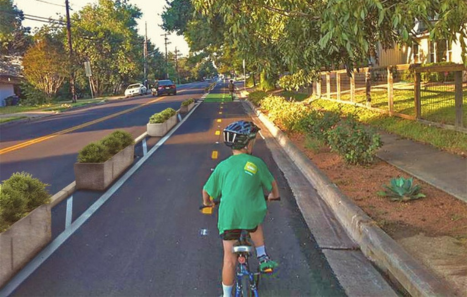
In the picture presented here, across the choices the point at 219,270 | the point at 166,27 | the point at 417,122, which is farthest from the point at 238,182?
the point at 166,27

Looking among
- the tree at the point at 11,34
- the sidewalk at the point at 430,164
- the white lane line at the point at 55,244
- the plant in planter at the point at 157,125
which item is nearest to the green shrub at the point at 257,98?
the plant in planter at the point at 157,125

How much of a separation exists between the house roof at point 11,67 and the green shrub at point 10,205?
43.8m

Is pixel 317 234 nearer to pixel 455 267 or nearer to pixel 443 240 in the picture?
pixel 443 240

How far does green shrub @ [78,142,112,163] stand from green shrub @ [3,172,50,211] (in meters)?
2.67

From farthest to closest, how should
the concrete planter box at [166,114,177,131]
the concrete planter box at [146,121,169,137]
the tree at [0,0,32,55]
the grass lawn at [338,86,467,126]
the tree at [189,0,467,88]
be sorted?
the tree at [0,0,32,55], the concrete planter box at [166,114,177,131], the concrete planter box at [146,121,169,137], the grass lawn at [338,86,467,126], the tree at [189,0,467,88]

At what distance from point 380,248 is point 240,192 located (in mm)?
2113

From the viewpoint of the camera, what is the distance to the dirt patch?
15.2 feet

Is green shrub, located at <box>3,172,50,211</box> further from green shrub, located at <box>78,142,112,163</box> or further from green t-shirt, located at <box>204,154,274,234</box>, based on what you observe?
green t-shirt, located at <box>204,154,274,234</box>

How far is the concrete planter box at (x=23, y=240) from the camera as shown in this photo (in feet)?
15.9

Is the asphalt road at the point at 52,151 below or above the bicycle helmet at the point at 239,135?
below

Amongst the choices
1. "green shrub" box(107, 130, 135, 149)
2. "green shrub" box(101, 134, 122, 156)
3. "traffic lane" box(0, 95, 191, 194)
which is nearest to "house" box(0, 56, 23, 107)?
"traffic lane" box(0, 95, 191, 194)

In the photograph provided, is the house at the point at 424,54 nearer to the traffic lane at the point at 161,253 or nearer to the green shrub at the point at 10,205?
the traffic lane at the point at 161,253

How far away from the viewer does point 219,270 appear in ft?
16.4

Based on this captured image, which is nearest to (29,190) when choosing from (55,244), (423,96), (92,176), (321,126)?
(55,244)
